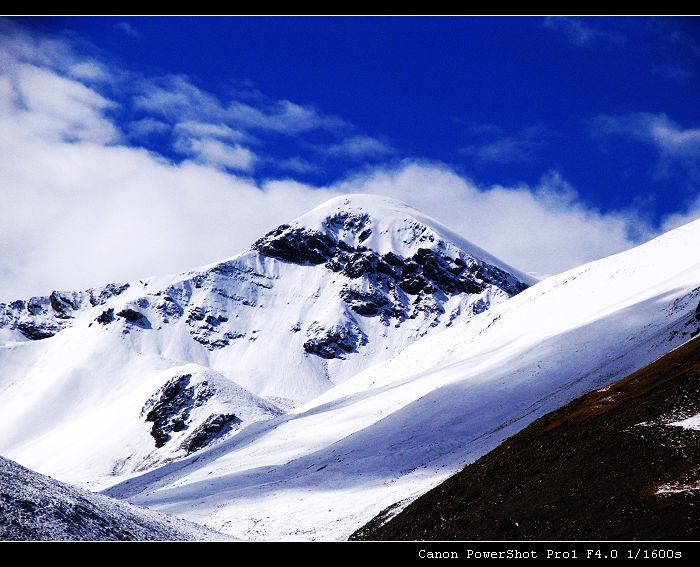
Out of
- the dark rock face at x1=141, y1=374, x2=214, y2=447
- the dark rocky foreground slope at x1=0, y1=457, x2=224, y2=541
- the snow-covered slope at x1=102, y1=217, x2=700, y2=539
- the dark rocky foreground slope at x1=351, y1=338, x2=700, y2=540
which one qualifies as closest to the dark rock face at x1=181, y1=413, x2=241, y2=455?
the dark rock face at x1=141, y1=374, x2=214, y2=447

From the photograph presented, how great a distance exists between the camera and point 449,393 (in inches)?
2781

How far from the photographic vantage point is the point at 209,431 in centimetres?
15338

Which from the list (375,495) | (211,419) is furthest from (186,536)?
(211,419)

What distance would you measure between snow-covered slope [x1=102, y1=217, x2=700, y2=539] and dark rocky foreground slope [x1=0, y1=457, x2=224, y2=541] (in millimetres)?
13376

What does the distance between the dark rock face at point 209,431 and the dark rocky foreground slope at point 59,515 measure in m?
119

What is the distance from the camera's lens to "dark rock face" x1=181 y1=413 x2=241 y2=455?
150 metres

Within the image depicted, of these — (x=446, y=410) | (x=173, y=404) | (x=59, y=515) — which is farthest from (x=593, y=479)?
(x=173, y=404)

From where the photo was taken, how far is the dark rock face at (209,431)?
149875 mm

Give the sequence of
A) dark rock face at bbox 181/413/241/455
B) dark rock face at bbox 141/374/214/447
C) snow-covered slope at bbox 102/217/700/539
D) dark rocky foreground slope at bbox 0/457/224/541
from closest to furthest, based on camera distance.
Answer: dark rocky foreground slope at bbox 0/457/224/541 < snow-covered slope at bbox 102/217/700/539 < dark rock face at bbox 181/413/241/455 < dark rock face at bbox 141/374/214/447

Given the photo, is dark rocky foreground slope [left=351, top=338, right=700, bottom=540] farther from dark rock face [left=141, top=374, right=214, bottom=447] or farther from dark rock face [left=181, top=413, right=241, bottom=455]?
dark rock face [left=141, top=374, right=214, bottom=447]

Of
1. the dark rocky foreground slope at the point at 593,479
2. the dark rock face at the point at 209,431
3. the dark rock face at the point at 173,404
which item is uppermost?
the dark rock face at the point at 173,404

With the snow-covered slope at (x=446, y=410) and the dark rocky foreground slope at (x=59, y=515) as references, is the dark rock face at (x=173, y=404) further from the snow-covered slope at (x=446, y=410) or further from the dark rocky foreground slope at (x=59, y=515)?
the dark rocky foreground slope at (x=59, y=515)

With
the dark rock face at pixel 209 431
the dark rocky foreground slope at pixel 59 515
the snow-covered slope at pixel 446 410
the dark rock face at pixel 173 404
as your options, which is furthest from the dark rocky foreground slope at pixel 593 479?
the dark rock face at pixel 173 404

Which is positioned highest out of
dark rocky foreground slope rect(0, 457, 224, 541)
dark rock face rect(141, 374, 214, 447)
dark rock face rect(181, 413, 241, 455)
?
dark rock face rect(141, 374, 214, 447)
